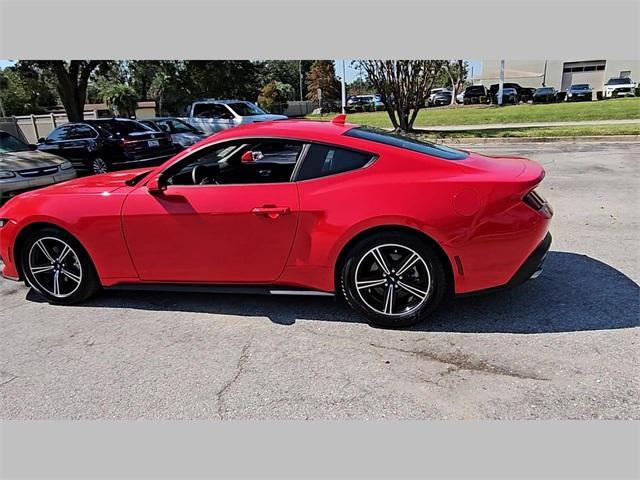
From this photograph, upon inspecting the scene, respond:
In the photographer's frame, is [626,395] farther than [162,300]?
No

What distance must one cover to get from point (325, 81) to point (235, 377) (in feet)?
205

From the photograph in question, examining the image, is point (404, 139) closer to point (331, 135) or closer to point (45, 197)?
point (331, 135)

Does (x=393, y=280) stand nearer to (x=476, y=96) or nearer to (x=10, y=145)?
(x=10, y=145)

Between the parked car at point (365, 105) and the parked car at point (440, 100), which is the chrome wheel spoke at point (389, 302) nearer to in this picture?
the parked car at point (365, 105)

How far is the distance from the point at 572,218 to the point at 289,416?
5.01 metres

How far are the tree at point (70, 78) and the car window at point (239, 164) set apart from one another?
18.4 m

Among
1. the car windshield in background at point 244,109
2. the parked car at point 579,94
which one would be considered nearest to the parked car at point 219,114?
the car windshield in background at point 244,109

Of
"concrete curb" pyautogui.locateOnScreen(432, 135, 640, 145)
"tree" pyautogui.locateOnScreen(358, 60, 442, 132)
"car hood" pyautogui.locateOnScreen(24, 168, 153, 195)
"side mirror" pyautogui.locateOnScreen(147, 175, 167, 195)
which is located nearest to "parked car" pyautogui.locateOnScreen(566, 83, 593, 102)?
"tree" pyautogui.locateOnScreen(358, 60, 442, 132)

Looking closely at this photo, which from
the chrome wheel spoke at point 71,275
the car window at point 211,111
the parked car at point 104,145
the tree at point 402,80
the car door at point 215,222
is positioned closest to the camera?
the car door at point 215,222

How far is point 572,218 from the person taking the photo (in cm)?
619

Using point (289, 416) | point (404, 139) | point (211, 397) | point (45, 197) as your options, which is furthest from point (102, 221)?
point (404, 139)

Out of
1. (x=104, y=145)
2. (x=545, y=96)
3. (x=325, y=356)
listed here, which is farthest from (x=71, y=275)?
(x=545, y=96)

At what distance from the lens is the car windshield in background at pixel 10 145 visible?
384 inches

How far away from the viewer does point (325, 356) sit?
3342 mm
